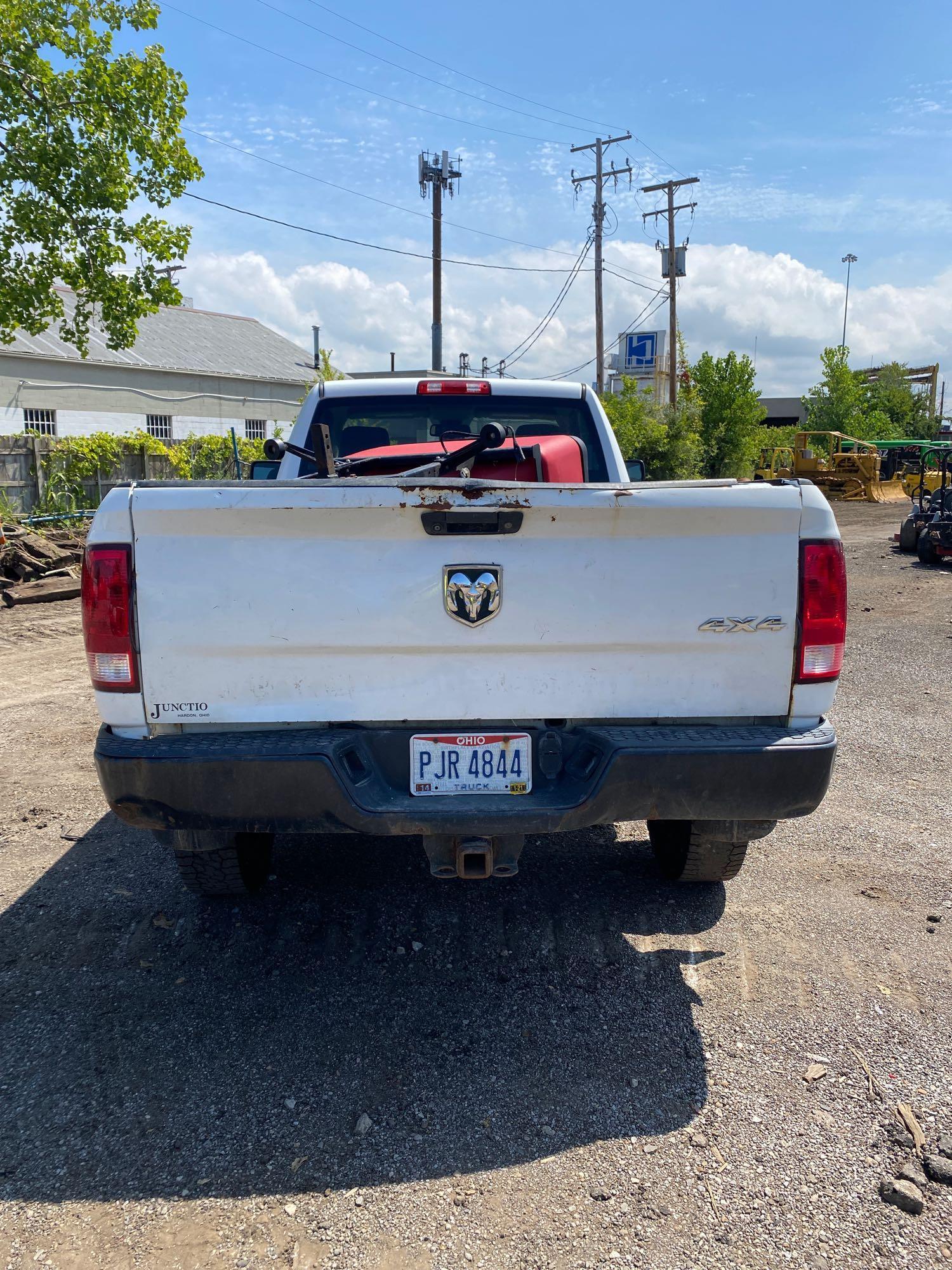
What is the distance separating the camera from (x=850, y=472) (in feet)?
112

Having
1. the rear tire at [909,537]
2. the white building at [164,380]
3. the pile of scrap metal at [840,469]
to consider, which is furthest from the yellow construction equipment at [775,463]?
the white building at [164,380]

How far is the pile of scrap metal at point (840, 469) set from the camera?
3297cm

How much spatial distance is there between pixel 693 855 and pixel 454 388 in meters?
2.49

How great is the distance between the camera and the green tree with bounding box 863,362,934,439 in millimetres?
67688

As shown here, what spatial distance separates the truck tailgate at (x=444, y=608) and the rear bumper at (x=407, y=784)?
99mm

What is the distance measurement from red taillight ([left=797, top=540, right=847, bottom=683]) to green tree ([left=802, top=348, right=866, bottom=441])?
58090mm

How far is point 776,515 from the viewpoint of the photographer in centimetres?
277

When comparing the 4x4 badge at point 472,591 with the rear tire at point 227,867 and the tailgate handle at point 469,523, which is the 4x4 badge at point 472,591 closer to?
the tailgate handle at point 469,523

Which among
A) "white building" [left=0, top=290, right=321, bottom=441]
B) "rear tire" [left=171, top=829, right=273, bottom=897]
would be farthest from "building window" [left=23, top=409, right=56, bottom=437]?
"rear tire" [left=171, top=829, right=273, bottom=897]

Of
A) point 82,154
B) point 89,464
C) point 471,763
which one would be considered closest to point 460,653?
point 471,763

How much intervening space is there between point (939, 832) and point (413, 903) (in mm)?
2668

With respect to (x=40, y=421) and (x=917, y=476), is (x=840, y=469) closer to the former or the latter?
(x=917, y=476)

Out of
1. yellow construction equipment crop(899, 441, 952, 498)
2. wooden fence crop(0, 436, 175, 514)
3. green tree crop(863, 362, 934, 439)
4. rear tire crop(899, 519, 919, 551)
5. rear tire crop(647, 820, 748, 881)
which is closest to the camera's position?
rear tire crop(647, 820, 748, 881)

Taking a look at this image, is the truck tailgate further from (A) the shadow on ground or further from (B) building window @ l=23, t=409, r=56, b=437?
(B) building window @ l=23, t=409, r=56, b=437
